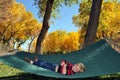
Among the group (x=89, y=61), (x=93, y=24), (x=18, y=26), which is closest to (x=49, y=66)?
(x=89, y=61)

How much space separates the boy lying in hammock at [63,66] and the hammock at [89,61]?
22cm

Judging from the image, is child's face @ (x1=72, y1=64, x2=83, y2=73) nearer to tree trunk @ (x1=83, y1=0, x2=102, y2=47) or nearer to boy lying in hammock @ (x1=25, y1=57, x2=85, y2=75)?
boy lying in hammock @ (x1=25, y1=57, x2=85, y2=75)

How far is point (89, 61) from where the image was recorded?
929 cm

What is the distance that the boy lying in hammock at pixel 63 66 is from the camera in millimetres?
8953

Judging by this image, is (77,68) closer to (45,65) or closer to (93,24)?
(45,65)

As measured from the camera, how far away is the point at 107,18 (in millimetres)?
37656

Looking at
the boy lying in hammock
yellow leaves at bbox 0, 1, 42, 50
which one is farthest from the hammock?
yellow leaves at bbox 0, 1, 42, 50

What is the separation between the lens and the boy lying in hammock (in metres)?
8.95

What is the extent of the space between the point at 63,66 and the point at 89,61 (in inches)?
30.1

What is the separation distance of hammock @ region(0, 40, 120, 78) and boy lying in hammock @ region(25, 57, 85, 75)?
22 centimetres

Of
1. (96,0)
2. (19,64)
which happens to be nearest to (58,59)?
(19,64)

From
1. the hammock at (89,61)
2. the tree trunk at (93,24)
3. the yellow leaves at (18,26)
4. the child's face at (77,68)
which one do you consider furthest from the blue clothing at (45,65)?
the yellow leaves at (18,26)

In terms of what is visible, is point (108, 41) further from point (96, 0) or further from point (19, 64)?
point (96, 0)

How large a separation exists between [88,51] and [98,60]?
0.71m
